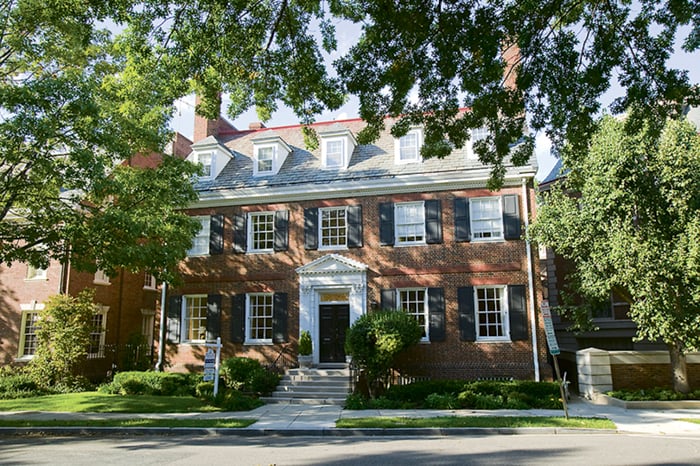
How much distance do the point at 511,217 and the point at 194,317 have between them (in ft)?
43.0

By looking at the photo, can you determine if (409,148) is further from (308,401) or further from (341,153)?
(308,401)

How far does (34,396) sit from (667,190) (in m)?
21.8

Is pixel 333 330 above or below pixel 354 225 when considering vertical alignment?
below

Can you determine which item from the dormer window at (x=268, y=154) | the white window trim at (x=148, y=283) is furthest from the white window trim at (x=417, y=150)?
the white window trim at (x=148, y=283)

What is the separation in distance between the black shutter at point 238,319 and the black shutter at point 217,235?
214 centimetres

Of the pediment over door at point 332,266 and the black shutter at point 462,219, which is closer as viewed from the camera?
A: the black shutter at point 462,219

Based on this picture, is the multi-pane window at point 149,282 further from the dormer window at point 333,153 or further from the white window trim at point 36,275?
→ the dormer window at point 333,153

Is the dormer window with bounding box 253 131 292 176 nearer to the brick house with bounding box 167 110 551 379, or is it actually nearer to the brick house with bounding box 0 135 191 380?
the brick house with bounding box 167 110 551 379

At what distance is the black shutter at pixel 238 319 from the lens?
20.7 metres

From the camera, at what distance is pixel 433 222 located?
19656 mm

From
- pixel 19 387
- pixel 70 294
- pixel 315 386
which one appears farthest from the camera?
pixel 70 294

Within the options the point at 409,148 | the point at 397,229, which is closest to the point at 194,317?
the point at 397,229

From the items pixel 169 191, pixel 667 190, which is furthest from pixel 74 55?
pixel 667 190

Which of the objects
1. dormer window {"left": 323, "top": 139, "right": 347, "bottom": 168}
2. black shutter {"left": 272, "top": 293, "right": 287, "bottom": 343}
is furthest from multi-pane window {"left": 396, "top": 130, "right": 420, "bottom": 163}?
black shutter {"left": 272, "top": 293, "right": 287, "bottom": 343}
